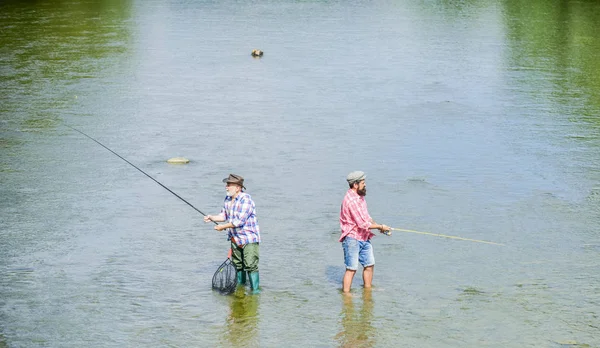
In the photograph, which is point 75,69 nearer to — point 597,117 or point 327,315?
point 597,117

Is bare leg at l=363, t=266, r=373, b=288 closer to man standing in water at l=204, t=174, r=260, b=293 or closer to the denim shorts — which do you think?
the denim shorts

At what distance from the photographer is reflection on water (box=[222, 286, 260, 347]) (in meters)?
10.7

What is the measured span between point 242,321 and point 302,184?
21.5 feet

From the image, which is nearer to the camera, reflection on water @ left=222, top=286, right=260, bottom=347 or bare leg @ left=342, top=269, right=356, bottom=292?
reflection on water @ left=222, top=286, right=260, bottom=347

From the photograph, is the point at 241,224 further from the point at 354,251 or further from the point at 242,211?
the point at 354,251

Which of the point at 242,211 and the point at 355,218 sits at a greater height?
the point at 242,211

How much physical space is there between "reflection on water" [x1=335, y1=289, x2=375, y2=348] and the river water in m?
0.03

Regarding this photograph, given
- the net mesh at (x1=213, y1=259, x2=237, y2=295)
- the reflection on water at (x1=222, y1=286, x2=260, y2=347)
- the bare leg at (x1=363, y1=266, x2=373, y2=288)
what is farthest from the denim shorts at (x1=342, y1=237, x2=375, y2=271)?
the net mesh at (x1=213, y1=259, x2=237, y2=295)

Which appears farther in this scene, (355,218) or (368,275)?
(368,275)

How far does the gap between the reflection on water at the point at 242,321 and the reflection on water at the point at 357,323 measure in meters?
0.91

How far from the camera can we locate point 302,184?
1761 cm

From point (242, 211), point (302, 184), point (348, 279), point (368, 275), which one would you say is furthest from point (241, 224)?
point (302, 184)

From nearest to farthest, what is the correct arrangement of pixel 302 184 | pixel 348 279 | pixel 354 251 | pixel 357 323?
pixel 357 323 → pixel 354 251 → pixel 348 279 → pixel 302 184

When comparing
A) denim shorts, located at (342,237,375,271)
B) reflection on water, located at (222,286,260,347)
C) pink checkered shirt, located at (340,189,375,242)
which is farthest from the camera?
denim shorts, located at (342,237,375,271)
